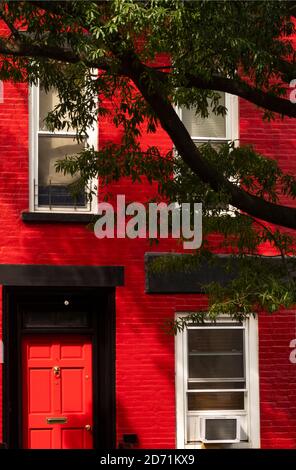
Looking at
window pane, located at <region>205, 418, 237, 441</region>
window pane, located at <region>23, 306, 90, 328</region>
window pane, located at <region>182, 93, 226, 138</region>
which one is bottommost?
window pane, located at <region>205, 418, 237, 441</region>

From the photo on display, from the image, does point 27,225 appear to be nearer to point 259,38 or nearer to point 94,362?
point 94,362

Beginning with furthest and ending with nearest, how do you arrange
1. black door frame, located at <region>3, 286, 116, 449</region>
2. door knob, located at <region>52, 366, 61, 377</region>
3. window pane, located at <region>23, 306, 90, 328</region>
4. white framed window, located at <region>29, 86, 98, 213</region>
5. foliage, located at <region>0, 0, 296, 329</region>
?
window pane, located at <region>23, 306, 90, 328</region>
door knob, located at <region>52, 366, 61, 377</region>
white framed window, located at <region>29, 86, 98, 213</region>
black door frame, located at <region>3, 286, 116, 449</region>
foliage, located at <region>0, 0, 296, 329</region>

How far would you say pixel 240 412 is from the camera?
12844 mm

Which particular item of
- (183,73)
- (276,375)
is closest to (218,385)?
(276,375)

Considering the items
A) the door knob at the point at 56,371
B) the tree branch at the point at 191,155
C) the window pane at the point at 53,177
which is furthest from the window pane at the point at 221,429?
the tree branch at the point at 191,155

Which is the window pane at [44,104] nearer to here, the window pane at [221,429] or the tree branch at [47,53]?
the tree branch at [47,53]

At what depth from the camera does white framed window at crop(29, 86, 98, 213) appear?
12617mm

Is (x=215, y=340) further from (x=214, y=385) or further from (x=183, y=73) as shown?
(x=183, y=73)

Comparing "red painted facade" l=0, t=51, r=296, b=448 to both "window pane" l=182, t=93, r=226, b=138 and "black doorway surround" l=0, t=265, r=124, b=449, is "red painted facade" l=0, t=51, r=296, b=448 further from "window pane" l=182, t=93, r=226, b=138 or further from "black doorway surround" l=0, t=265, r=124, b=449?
"window pane" l=182, t=93, r=226, b=138

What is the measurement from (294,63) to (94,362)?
5.01 m

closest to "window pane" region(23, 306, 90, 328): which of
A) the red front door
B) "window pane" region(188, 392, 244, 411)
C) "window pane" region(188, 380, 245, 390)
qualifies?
the red front door

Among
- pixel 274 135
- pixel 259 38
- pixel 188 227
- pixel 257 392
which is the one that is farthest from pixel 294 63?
pixel 257 392

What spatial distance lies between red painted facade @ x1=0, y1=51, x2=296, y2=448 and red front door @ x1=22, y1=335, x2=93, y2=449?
1.75 ft

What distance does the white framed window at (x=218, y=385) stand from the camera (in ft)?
41.6
